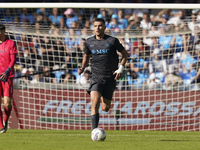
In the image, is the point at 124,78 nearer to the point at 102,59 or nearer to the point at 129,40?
the point at 129,40

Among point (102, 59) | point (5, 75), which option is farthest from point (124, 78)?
point (5, 75)

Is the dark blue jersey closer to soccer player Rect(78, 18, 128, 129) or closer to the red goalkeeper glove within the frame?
soccer player Rect(78, 18, 128, 129)

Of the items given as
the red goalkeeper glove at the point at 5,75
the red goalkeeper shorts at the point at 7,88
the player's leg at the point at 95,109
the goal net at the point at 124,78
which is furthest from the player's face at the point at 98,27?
the goal net at the point at 124,78

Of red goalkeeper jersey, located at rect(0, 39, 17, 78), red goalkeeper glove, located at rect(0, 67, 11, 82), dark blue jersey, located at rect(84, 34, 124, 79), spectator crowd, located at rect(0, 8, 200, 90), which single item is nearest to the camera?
dark blue jersey, located at rect(84, 34, 124, 79)

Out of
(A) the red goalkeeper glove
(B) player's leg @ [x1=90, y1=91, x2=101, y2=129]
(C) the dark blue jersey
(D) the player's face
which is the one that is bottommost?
(B) player's leg @ [x1=90, y1=91, x2=101, y2=129]

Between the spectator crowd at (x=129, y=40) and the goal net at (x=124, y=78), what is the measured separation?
0.9 inches

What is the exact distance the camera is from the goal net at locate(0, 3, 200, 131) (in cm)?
816

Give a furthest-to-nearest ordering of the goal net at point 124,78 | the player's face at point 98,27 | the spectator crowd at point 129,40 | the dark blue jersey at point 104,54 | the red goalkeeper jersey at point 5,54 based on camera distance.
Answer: the goal net at point 124,78 → the spectator crowd at point 129,40 → the red goalkeeper jersey at point 5,54 → the dark blue jersey at point 104,54 → the player's face at point 98,27

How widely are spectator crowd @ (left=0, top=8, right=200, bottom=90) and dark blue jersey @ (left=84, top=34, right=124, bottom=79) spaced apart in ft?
6.93

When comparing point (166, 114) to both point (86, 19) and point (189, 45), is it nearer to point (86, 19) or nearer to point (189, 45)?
point (189, 45)

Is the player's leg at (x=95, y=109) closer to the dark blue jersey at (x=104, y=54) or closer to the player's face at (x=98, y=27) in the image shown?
the dark blue jersey at (x=104, y=54)

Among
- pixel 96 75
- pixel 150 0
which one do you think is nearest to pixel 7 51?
pixel 96 75

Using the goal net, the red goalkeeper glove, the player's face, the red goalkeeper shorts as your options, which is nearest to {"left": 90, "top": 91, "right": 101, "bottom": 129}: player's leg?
the player's face

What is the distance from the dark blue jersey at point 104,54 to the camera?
550 cm
